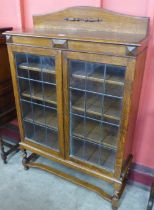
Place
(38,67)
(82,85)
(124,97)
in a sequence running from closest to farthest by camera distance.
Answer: (124,97) < (82,85) < (38,67)

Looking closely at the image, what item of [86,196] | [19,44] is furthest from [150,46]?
[86,196]

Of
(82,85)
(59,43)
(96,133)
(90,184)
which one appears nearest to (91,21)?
(59,43)

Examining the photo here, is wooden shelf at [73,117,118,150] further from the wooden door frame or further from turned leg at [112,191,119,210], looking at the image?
turned leg at [112,191,119,210]

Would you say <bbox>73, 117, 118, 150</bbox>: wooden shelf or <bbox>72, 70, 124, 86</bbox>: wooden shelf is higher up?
<bbox>72, 70, 124, 86</bbox>: wooden shelf

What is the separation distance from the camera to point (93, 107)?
4.71 feet

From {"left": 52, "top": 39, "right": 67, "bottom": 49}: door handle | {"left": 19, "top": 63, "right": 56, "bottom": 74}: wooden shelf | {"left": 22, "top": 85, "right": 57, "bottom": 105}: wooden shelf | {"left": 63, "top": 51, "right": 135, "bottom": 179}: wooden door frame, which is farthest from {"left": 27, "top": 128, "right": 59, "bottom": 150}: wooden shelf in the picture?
{"left": 52, "top": 39, "right": 67, "bottom": 49}: door handle

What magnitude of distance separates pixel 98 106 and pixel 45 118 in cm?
47

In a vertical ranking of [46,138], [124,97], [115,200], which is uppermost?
[124,97]

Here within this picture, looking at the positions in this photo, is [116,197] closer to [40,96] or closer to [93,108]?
[93,108]

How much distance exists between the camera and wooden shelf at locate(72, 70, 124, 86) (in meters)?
1.22

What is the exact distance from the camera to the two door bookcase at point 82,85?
1.20m

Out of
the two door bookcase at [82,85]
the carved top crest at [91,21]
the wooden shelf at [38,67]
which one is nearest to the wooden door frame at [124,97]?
the two door bookcase at [82,85]

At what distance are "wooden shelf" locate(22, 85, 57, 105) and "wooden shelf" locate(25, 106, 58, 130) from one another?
11cm

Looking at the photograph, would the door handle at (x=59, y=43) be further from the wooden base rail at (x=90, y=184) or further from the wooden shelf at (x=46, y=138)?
the wooden base rail at (x=90, y=184)
